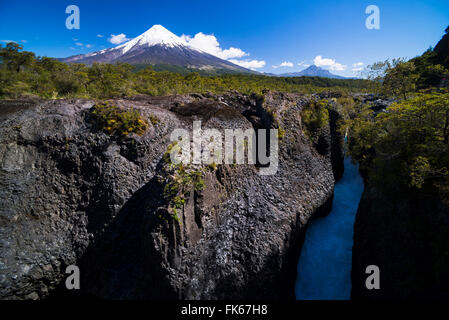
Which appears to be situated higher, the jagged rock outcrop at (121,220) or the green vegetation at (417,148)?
the green vegetation at (417,148)

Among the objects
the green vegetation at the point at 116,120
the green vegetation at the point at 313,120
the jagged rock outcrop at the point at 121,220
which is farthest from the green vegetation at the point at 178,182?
the green vegetation at the point at 313,120

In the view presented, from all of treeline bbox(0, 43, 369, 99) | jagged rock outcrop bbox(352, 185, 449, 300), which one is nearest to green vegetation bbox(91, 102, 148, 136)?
treeline bbox(0, 43, 369, 99)

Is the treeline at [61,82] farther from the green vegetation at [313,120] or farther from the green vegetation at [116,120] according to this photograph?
the green vegetation at [116,120]

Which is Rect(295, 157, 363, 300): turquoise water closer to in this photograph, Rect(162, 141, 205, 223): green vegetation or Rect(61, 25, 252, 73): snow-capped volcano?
Rect(162, 141, 205, 223): green vegetation

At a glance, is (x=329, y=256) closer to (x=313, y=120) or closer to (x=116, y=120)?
(x=313, y=120)

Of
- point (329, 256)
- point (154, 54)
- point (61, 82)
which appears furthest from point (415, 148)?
point (154, 54)

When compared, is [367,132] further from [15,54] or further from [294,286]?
[15,54]

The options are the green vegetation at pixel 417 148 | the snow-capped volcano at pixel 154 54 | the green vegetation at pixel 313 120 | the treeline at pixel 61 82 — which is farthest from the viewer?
the snow-capped volcano at pixel 154 54
